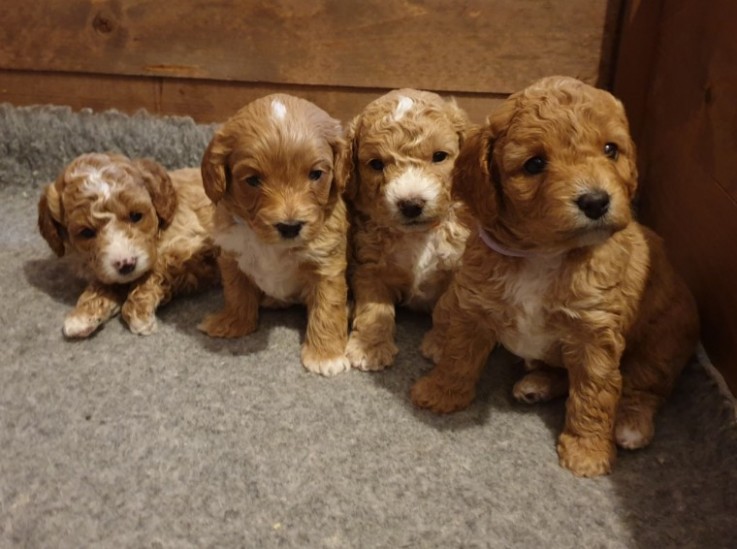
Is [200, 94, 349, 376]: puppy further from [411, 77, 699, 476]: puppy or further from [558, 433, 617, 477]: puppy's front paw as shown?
[558, 433, 617, 477]: puppy's front paw

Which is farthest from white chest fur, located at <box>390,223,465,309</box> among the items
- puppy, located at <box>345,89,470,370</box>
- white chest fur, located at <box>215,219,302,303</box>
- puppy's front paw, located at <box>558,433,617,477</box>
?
puppy's front paw, located at <box>558,433,617,477</box>

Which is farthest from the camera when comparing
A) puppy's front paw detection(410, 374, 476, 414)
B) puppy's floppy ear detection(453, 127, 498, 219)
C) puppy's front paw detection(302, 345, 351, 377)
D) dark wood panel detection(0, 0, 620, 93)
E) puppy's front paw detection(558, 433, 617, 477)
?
dark wood panel detection(0, 0, 620, 93)

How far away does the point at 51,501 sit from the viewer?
1.96 meters

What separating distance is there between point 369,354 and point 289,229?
0.61m

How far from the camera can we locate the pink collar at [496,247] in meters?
1.96

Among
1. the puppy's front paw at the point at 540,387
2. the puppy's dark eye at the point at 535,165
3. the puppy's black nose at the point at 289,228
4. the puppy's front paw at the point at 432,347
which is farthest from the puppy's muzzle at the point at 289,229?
the puppy's front paw at the point at 540,387

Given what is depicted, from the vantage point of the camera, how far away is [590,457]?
2.06 meters

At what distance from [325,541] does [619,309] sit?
1069mm

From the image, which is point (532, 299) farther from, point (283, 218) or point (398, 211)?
point (283, 218)

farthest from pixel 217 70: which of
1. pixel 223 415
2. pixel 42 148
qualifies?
pixel 223 415

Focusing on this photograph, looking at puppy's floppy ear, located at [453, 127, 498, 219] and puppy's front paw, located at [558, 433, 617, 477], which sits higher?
puppy's floppy ear, located at [453, 127, 498, 219]

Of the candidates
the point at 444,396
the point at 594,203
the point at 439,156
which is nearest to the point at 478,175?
the point at 594,203

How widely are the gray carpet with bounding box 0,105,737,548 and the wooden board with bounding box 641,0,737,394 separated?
27cm

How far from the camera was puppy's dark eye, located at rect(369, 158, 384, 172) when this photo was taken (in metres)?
2.37
